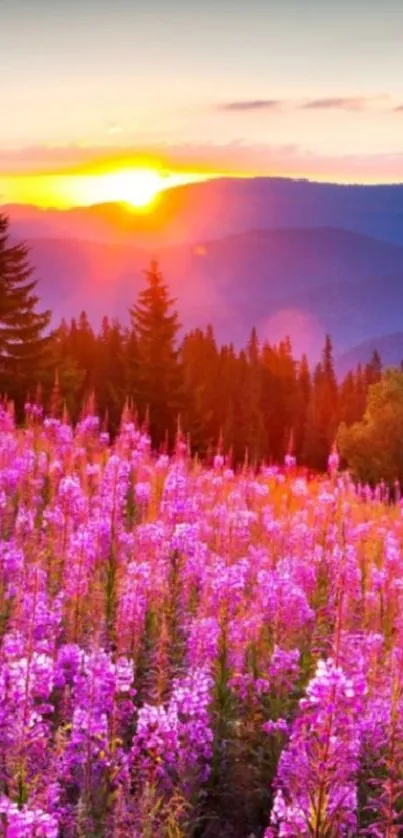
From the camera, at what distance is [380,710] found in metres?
6.35

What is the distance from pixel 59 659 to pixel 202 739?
1.28 metres

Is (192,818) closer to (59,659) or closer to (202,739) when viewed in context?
(202,739)

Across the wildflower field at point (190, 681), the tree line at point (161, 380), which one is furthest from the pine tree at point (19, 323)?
the wildflower field at point (190, 681)

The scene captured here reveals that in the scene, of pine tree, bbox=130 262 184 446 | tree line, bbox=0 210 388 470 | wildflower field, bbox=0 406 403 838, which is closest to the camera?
wildflower field, bbox=0 406 403 838

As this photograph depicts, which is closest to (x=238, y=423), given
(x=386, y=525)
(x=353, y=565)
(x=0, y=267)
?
(x=0, y=267)

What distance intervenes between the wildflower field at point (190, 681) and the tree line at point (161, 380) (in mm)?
4044

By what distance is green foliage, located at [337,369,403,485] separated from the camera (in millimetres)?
48844

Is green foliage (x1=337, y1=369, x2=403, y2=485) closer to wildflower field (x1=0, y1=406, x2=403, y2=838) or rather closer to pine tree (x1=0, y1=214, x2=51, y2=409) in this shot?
pine tree (x1=0, y1=214, x2=51, y2=409)

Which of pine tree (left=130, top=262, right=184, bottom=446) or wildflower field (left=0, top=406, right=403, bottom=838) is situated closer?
wildflower field (left=0, top=406, right=403, bottom=838)

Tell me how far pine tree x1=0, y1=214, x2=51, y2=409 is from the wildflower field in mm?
34784

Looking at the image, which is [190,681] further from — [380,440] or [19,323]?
[380,440]

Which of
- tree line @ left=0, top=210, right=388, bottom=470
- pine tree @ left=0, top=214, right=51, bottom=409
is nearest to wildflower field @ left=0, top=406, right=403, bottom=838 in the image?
tree line @ left=0, top=210, right=388, bottom=470

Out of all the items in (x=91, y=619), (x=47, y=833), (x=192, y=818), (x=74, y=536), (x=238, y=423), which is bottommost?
(x=192, y=818)

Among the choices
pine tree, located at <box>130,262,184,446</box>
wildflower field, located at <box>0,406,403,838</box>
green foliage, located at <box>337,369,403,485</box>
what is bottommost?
wildflower field, located at <box>0,406,403,838</box>
